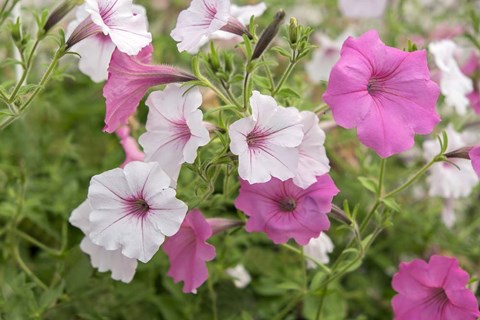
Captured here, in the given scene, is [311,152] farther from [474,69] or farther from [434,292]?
[474,69]

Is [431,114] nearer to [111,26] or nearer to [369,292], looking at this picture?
[111,26]

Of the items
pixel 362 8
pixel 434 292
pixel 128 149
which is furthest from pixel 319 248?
pixel 362 8

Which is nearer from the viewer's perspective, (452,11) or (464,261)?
(464,261)

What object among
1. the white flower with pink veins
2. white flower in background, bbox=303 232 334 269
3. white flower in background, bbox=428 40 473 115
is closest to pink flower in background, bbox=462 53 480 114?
white flower in background, bbox=428 40 473 115

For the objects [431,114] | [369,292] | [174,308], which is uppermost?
[431,114]

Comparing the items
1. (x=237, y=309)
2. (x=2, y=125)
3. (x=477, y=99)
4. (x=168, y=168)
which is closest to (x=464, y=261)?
(x=477, y=99)

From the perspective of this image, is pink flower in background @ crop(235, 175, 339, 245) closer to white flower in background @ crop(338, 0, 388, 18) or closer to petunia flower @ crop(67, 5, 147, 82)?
petunia flower @ crop(67, 5, 147, 82)
